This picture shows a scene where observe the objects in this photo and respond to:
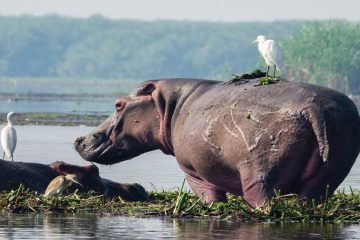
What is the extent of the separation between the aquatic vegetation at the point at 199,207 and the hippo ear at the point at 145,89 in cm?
109

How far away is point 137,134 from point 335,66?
79.9 meters

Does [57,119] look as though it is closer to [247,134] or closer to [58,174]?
[58,174]

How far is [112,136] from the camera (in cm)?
1521

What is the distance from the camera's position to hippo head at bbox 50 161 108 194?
15.9m

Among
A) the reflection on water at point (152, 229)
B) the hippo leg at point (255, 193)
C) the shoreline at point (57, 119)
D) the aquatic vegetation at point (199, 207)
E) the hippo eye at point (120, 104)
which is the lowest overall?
the reflection on water at point (152, 229)

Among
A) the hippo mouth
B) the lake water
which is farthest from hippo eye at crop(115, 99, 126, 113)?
the lake water

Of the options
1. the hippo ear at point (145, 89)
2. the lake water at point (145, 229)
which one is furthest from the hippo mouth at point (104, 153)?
the lake water at point (145, 229)

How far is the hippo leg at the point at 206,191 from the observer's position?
47.8 ft

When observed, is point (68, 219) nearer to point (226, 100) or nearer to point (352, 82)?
point (226, 100)

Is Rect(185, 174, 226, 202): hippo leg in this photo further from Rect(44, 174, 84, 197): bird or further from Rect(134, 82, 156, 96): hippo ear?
Rect(44, 174, 84, 197): bird

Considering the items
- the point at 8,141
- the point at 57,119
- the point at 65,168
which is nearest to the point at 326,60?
the point at 57,119

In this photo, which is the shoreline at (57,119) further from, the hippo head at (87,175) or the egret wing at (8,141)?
the hippo head at (87,175)

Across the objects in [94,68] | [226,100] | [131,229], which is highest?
[94,68]

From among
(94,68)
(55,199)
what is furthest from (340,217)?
(94,68)
